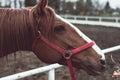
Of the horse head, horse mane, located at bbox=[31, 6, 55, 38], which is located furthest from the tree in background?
horse mane, located at bbox=[31, 6, 55, 38]

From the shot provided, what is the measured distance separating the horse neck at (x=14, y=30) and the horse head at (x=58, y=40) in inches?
2.8

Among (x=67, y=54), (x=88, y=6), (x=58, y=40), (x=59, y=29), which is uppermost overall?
(x=59, y=29)

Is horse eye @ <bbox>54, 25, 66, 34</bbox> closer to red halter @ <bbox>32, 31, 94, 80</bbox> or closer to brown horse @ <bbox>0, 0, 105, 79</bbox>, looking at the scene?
brown horse @ <bbox>0, 0, 105, 79</bbox>

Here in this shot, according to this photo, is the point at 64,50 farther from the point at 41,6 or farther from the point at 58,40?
the point at 41,6

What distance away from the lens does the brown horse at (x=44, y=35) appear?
332 cm

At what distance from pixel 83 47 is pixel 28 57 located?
18.8 feet

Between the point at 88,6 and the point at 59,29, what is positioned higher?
the point at 59,29

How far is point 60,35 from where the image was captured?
3484 millimetres

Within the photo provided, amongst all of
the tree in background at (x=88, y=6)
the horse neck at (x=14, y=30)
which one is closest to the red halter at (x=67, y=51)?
the horse neck at (x=14, y=30)

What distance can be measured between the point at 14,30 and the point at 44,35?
1.00 ft

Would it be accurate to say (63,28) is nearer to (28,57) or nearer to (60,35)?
(60,35)

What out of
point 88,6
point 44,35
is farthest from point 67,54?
point 88,6

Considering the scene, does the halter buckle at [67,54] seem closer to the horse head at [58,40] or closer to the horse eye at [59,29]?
the horse head at [58,40]

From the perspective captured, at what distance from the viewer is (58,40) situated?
3488 millimetres
